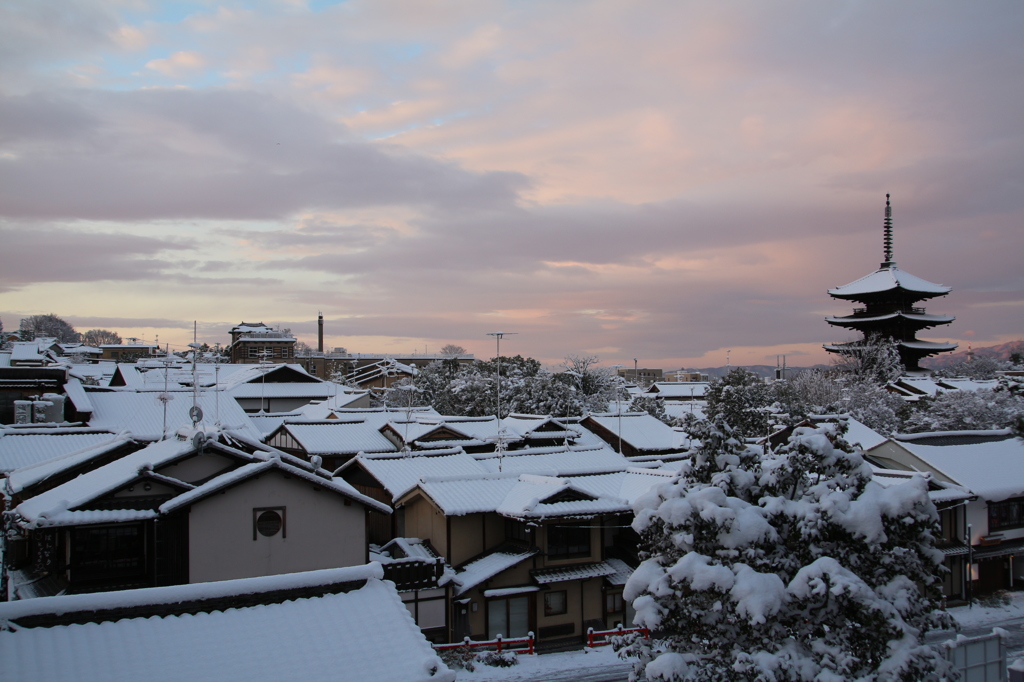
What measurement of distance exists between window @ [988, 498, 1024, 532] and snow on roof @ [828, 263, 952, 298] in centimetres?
4816

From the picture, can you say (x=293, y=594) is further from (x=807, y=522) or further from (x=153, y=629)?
(x=807, y=522)

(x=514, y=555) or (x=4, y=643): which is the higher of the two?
(x=4, y=643)

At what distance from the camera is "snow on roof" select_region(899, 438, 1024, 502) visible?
27.3m

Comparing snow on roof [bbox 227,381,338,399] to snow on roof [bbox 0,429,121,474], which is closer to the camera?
snow on roof [bbox 0,429,121,474]

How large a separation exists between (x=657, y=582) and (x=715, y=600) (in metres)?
0.80

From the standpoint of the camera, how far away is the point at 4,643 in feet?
27.9

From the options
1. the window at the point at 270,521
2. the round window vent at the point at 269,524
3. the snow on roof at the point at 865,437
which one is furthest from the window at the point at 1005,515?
the round window vent at the point at 269,524

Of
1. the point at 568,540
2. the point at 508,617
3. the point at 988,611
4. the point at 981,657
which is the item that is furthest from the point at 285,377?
the point at 981,657

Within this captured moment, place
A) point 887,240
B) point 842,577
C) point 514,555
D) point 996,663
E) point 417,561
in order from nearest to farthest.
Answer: point 842,577
point 996,663
point 417,561
point 514,555
point 887,240

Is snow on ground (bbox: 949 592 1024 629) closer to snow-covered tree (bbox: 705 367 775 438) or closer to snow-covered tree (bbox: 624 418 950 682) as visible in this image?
snow-covered tree (bbox: 705 367 775 438)

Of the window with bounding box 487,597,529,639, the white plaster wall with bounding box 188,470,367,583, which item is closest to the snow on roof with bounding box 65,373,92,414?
the white plaster wall with bounding box 188,470,367,583

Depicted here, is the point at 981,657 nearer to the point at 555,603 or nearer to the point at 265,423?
the point at 555,603

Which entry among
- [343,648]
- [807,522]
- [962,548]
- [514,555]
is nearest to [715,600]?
[807,522]

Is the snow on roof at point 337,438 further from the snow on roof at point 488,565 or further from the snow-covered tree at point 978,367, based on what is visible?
the snow-covered tree at point 978,367
